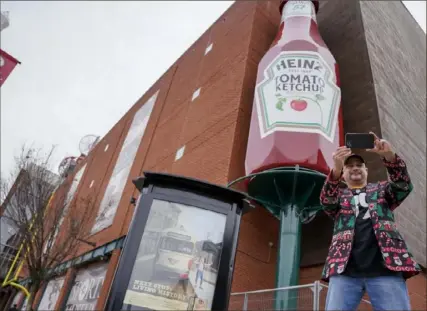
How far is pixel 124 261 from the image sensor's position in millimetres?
4836

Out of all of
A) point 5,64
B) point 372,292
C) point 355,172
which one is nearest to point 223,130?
point 355,172

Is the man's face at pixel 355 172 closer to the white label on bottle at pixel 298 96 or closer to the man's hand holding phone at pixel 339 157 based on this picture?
the man's hand holding phone at pixel 339 157

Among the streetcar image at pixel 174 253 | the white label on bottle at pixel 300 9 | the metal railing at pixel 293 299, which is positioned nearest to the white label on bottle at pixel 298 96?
the white label on bottle at pixel 300 9

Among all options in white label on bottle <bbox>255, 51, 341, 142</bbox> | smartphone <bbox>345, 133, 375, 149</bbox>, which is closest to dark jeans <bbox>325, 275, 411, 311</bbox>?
smartphone <bbox>345, 133, 375, 149</bbox>

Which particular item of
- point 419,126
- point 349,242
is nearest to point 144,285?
point 349,242

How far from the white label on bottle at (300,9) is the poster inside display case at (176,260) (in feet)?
29.6

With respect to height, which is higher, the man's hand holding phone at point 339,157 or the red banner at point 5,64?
the red banner at point 5,64

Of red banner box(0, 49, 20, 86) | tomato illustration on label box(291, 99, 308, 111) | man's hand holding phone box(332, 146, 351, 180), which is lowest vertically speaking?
man's hand holding phone box(332, 146, 351, 180)

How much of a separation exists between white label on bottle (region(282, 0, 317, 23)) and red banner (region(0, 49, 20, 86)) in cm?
1179

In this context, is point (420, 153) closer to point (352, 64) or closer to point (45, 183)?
point (352, 64)

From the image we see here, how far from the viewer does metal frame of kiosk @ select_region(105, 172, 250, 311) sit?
5062 mm

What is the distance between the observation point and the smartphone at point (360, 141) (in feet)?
10.7

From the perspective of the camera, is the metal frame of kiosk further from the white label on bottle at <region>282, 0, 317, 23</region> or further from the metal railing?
the white label on bottle at <region>282, 0, 317, 23</region>

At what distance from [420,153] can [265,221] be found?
655 centimetres
